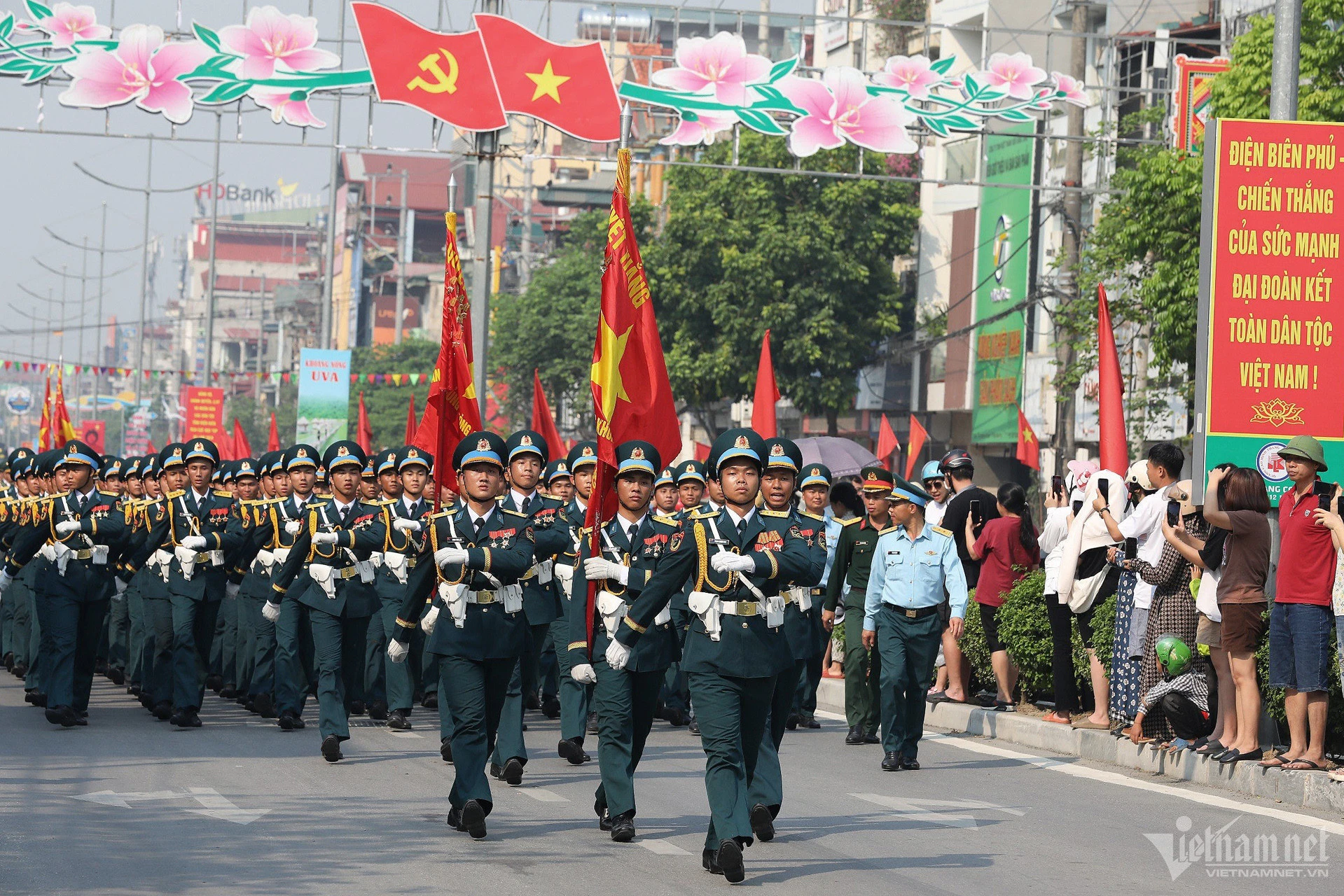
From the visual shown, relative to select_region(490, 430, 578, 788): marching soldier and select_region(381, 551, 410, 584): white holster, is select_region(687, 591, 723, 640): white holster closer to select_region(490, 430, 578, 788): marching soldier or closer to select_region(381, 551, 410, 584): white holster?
select_region(490, 430, 578, 788): marching soldier

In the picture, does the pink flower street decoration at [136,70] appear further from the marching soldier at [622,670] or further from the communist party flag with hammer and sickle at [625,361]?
the marching soldier at [622,670]

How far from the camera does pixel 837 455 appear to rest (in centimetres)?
2802

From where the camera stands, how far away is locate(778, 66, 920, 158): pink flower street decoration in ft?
78.6

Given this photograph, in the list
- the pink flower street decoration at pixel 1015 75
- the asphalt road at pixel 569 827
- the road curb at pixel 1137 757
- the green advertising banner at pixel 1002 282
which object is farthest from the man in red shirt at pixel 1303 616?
the green advertising banner at pixel 1002 282

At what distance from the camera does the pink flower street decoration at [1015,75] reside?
80.5ft

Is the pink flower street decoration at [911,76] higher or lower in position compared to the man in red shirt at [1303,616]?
higher

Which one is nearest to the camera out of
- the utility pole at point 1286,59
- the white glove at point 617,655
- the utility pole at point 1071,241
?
the white glove at point 617,655

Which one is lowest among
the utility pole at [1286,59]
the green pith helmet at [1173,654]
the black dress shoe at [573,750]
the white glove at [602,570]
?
the black dress shoe at [573,750]

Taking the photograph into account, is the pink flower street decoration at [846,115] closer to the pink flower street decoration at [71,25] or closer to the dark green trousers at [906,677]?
the pink flower street decoration at [71,25]

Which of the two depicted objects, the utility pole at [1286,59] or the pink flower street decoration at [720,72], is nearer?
the utility pole at [1286,59]

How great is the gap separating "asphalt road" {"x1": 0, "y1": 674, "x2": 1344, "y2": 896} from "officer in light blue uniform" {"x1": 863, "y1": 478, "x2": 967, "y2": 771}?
349mm

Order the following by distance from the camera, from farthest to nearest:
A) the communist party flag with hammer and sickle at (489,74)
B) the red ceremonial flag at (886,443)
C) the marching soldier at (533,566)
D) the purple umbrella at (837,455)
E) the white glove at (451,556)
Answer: the purple umbrella at (837,455), the red ceremonial flag at (886,443), the communist party flag with hammer and sickle at (489,74), the marching soldier at (533,566), the white glove at (451,556)

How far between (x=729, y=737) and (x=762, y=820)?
92cm

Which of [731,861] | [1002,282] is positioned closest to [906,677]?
[731,861]
